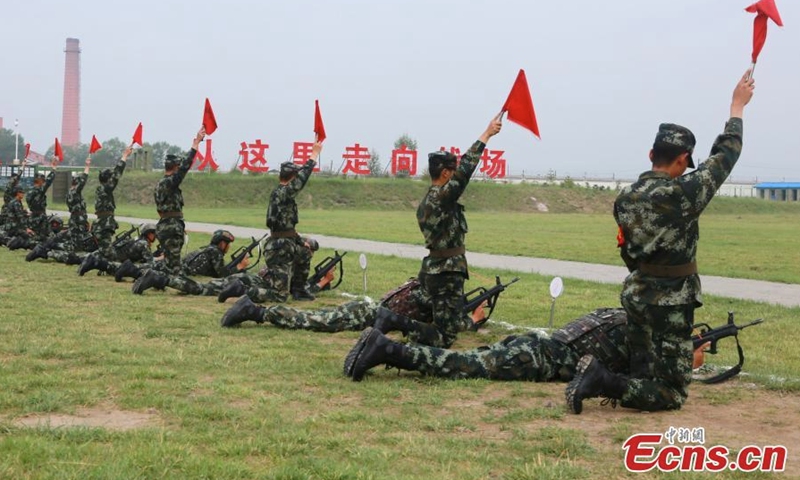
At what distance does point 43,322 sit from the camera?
9703mm

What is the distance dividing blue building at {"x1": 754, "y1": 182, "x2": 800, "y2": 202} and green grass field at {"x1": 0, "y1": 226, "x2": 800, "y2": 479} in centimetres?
9501

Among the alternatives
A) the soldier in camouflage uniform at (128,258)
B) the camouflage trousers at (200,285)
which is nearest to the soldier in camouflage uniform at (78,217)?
the soldier in camouflage uniform at (128,258)

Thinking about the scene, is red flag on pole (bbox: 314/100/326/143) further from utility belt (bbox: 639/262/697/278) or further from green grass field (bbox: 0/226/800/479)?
utility belt (bbox: 639/262/697/278)

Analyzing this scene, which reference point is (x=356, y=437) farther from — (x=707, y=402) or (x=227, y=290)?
(x=227, y=290)

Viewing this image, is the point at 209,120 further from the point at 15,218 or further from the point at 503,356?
the point at 15,218

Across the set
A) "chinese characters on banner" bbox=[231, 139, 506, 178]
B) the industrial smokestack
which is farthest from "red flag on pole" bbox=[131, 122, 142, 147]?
the industrial smokestack

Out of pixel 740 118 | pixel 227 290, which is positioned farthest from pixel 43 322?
pixel 740 118

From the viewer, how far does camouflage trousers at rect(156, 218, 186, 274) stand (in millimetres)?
13766

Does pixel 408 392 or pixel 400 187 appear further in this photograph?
pixel 400 187

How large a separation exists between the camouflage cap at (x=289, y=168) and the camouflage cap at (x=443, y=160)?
4236 millimetres

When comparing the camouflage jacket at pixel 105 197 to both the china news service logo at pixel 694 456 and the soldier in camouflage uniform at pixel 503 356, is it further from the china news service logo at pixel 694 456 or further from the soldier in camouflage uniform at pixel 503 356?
the china news service logo at pixel 694 456

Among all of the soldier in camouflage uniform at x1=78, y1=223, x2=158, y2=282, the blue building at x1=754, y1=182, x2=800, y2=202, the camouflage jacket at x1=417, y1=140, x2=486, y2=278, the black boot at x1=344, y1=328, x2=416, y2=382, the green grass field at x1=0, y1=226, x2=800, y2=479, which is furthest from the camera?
the blue building at x1=754, y1=182, x2=800, y2=202

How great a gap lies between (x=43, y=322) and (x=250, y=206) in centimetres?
4971

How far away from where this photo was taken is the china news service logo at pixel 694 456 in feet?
15.6
